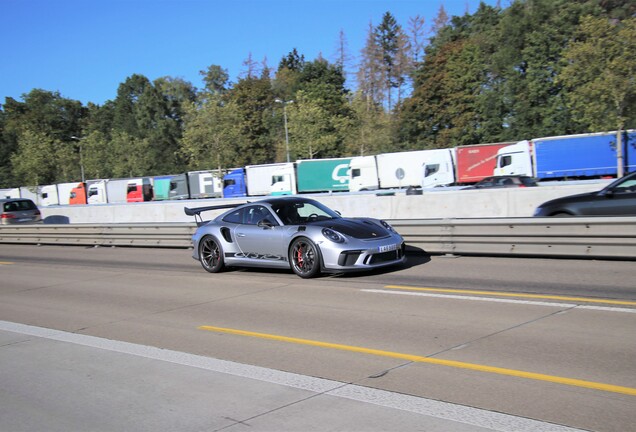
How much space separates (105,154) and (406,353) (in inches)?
3354

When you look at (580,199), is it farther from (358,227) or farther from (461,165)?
(461,165)

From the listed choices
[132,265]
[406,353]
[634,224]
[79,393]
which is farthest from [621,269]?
[132,265]

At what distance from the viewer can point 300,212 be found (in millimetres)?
11172

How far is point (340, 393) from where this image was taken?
4812 mm

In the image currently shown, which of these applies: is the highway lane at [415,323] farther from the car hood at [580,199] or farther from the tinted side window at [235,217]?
the car hood at [580,199]

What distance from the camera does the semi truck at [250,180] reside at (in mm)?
47719

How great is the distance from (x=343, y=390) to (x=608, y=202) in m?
9.92

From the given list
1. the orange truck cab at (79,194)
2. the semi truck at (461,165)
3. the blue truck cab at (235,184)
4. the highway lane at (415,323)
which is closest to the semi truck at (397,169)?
the semi truck at (461,165)

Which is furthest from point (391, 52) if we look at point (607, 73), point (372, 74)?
point (607, 73)

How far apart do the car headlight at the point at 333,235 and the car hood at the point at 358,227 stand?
0.30 feet

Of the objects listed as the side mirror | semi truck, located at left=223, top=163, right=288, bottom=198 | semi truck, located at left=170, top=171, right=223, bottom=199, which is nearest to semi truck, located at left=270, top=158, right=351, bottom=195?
semi truck, located at left=223, top=163, right=288, bottom=198

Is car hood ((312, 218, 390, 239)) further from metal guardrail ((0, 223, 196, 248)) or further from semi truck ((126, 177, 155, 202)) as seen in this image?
semi truck ((126, 177, 155, 202))

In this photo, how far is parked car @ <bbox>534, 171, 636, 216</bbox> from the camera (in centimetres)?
1230

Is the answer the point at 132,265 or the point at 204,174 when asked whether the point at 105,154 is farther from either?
the point at 132,265
